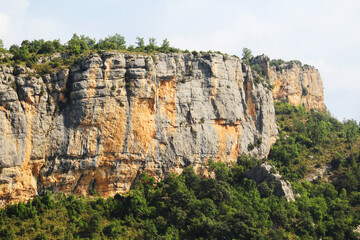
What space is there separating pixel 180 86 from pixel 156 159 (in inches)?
412

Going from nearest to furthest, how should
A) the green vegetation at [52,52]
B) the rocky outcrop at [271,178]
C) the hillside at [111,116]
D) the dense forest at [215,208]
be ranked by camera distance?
the dense forest at [215,208]
the hillside at [111,116]
the green vegetation at [52,52]
the rocky outcrop at [271,178]

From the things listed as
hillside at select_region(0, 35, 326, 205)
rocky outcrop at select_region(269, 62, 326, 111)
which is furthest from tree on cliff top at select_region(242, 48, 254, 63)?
hillside at select_region(0, 35, 326, 205)

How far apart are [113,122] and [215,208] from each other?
1443cm

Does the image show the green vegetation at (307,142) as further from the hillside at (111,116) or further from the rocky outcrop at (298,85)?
the hillside at (111,116)

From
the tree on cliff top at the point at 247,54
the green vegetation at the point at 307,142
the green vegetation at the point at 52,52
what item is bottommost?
the green vegetation at the point at 307,142

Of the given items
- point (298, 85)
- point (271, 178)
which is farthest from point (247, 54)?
point (271, 178)

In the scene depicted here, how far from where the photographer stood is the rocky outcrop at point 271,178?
46.8 m

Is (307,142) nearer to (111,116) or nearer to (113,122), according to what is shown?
(113,122)

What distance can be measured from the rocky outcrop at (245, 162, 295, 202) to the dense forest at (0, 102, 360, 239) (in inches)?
31.2

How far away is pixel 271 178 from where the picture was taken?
48000 millimetres

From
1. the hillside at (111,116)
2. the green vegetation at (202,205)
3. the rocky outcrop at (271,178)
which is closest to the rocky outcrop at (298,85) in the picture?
the green vegetation at (202,205)

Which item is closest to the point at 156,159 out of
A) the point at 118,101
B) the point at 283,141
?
the point at 118,101

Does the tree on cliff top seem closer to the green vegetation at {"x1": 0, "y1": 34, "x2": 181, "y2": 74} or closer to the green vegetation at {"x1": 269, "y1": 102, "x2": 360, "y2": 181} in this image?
the green vegetation at {"x1": 269, "y1": 102, "x2": 360, "y2": 181}

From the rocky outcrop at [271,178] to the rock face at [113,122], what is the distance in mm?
3897
